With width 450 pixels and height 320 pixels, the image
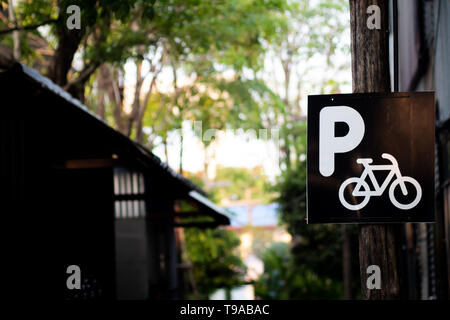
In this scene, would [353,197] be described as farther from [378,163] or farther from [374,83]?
[374,83]

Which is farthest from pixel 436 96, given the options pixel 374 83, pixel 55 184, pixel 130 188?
pixel 130 188

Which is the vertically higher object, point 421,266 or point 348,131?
point 348,131

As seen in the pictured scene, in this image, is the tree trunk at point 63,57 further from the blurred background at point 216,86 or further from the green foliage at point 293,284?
the green foliage at point 293,284

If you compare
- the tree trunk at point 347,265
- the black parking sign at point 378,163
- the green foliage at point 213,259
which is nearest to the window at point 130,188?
the tree trunk at point 347,265

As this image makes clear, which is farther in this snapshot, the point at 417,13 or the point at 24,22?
the point at 24,22

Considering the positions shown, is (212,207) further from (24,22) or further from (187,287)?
(187,287)

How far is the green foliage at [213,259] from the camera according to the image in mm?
28547

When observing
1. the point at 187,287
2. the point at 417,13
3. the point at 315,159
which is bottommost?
the point at 187,287

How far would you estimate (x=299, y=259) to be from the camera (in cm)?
2445

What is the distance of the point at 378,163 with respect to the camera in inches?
192

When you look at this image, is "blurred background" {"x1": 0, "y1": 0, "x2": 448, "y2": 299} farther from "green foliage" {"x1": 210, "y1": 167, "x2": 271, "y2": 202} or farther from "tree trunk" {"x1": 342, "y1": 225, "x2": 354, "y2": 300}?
"green foliage" {"x1": 210, "y1": 167, "x2": 271, "y2": 202}

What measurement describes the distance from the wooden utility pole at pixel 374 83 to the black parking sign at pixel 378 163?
18 centimetres

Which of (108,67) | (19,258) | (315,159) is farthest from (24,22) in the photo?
(315,159)

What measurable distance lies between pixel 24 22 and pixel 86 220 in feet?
21.3
